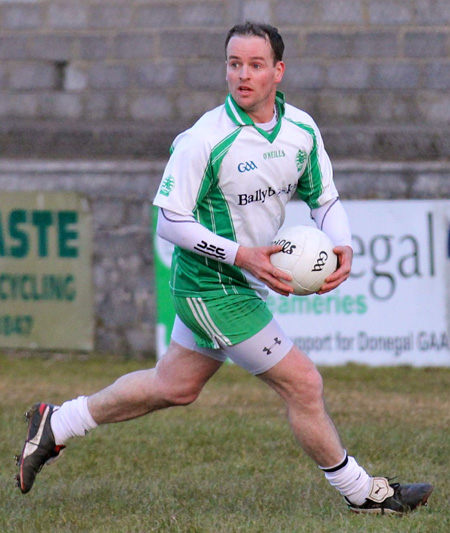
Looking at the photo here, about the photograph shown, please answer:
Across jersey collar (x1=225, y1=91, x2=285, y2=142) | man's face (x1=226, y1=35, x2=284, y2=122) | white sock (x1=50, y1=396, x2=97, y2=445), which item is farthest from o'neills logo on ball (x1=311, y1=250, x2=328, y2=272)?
white sock (x1=50, y1=396, x2=97, y2=445)

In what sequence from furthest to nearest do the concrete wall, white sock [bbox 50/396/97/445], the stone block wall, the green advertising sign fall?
the concrete wall
the stone block wall
the green advertising sign
white sock [bbox 50/396/97/445]

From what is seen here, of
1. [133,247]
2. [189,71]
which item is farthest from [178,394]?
[189,71]

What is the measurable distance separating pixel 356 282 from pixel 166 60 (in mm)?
3822

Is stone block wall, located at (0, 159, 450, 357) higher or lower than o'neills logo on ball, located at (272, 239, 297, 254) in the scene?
lower

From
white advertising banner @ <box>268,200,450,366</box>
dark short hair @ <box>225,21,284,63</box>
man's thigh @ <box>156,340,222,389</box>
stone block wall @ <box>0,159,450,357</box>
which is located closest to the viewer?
dark short hair @ <box>225,21,284,63</box>

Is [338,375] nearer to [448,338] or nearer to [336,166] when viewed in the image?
[448,338]

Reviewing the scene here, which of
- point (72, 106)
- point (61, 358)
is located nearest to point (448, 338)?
point (61, 358)

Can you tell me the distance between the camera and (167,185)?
489 cm

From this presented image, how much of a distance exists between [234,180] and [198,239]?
1.03ft

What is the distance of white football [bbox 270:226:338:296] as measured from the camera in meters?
4.84

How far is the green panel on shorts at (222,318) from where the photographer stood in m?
5.01

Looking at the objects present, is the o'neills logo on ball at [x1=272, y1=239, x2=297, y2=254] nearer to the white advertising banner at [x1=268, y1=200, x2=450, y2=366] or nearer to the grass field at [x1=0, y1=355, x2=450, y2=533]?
the grass field at [x1=0, y1=355, x2=450, y2=533]

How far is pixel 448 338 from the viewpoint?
10.5 meters

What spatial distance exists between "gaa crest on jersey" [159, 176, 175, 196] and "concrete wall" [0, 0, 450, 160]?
7.50 meters
